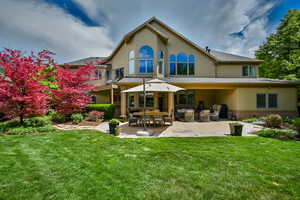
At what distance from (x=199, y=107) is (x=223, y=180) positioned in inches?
506

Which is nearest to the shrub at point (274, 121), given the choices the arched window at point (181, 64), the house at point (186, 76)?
the house at point (186, 76)

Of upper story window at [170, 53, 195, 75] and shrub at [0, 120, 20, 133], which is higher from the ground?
upper story window at [170, 53, 195, 75]

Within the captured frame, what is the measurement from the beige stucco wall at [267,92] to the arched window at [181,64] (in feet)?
18.9

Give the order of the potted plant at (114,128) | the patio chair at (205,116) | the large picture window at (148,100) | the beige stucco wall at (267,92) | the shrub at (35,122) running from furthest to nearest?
the large picture window at (148,100), the beige stucco wall at (267,92), the patio chair at (205,116), the shrub at (35,122), the potted plant at (114,128)

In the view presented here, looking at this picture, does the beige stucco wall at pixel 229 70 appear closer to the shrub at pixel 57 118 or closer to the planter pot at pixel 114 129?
the planter pot at pixel 114 129

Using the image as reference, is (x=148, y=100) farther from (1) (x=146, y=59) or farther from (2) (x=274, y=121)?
(2) (x=274, y=121)

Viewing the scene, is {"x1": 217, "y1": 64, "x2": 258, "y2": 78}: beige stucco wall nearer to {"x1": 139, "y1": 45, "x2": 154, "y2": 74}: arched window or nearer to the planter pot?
{"x1": 139, "y1": 45, "x2": 154, "y2": 74}: arched window

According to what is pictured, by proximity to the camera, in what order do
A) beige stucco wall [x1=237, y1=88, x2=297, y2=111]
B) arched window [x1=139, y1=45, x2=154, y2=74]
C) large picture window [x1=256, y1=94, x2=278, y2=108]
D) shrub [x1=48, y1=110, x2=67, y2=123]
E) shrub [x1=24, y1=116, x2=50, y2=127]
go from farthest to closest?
arched window [x1=139, y1=45, x2=154, y2=74] → large picture window [x1=256, y1=94, x2=278, y2=108] → beige stucco wall [x1=237, y1=88, x2=297, y2=111] → shrub [x1=48, y1=110, x2=67, y2=123] → shrub [x1=24, y1=116, x2=50, y2=127]

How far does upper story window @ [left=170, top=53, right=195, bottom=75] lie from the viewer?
15266 mm

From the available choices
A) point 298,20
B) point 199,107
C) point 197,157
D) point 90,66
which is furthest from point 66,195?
point 298,20

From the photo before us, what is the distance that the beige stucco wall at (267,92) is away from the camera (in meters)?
11.8

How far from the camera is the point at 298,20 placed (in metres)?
17.1

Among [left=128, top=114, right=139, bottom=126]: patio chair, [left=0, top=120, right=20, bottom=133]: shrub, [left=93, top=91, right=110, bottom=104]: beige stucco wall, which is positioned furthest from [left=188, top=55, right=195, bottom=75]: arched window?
[left=0, top=120, right=20, bottom=133]: shrub

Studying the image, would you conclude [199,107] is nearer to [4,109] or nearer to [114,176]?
[114,176]
